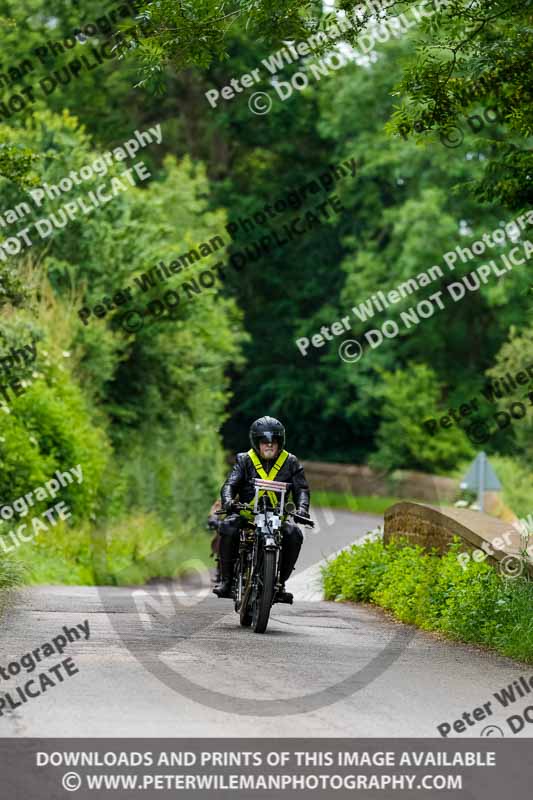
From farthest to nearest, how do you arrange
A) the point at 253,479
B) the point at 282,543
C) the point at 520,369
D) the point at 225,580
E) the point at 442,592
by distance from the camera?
the point at 520,369 < the point at 442,592 < the point at 225,580 < the point at 253,479 < the point at 282,543

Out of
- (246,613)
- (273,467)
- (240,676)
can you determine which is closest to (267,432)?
(273,467)

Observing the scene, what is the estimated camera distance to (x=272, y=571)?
42.9 ft

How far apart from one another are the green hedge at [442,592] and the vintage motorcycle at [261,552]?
183 cm

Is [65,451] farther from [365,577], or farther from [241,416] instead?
[241,416]

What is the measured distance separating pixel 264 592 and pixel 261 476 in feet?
3.76

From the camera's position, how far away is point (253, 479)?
543 inches

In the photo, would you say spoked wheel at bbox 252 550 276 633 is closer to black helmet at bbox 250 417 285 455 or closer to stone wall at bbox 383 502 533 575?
black helmet at bbox 250 417 285 455

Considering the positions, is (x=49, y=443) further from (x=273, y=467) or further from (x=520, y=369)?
(x=520, y=369)

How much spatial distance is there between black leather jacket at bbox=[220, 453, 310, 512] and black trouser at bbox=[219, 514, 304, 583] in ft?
0.80

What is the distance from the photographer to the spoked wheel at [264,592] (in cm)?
1306

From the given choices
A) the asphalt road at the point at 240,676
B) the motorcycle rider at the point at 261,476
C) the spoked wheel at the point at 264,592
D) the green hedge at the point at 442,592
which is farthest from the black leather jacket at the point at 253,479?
the green hedge at the point at 442,592

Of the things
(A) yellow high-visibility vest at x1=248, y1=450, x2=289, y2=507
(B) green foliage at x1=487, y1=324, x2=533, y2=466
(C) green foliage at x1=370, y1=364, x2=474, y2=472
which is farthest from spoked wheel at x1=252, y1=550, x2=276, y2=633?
(C) green foliage at x1=370, y1=364, x2=474, y2=472

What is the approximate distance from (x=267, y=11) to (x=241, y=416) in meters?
51.3
